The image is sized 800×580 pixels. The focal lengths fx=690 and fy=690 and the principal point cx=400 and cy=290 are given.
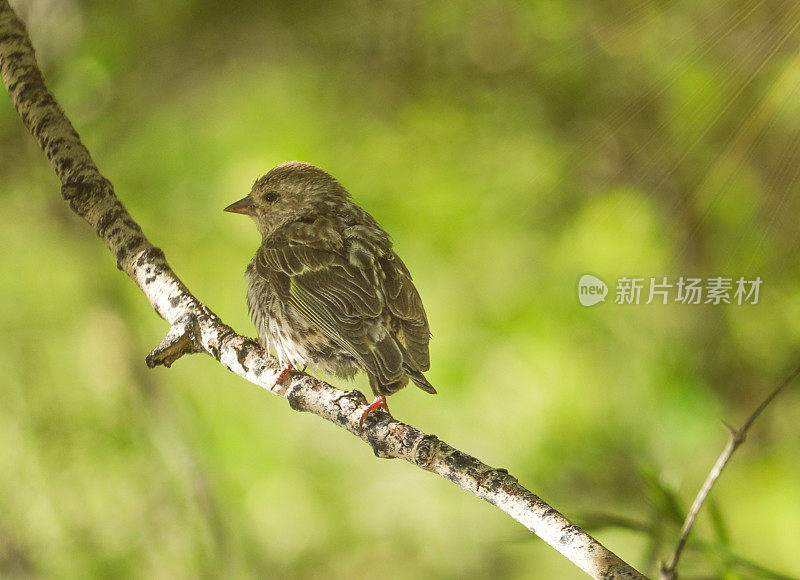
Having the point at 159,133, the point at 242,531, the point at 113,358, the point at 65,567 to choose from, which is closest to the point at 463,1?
the point at 159,133

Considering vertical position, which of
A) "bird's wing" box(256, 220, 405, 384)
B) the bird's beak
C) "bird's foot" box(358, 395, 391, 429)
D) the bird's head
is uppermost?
the bird's head

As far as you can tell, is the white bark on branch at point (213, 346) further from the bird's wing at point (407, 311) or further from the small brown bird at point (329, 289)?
the bird's wing at point (407, 311)

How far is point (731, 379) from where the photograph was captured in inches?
98.8

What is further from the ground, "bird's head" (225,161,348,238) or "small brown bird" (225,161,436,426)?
"bird's head" (225,161,348,238)

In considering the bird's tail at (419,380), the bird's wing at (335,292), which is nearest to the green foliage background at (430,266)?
the bird's wing at (335,292)

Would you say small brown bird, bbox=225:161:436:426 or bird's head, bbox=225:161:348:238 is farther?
bird's head, bbox=225:161:348:238

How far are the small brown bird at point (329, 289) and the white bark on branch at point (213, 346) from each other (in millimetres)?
61

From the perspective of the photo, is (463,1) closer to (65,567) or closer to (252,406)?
(252,406)

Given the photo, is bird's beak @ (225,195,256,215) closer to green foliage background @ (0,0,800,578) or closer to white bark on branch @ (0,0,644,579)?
white bark on branch @ (0,0,644,579)

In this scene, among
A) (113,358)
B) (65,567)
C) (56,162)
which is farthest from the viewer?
(113,358)

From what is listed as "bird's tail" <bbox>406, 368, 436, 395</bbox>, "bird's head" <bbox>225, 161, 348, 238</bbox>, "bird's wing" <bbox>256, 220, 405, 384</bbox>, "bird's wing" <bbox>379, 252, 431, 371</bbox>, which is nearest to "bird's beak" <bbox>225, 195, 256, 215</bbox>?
"bird's head" <bbox>225, 161, 348, 238</bbox>

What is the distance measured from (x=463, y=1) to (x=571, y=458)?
1666 mm

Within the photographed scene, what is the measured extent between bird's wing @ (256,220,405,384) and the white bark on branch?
89 mm

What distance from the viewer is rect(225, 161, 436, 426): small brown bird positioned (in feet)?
4.37
